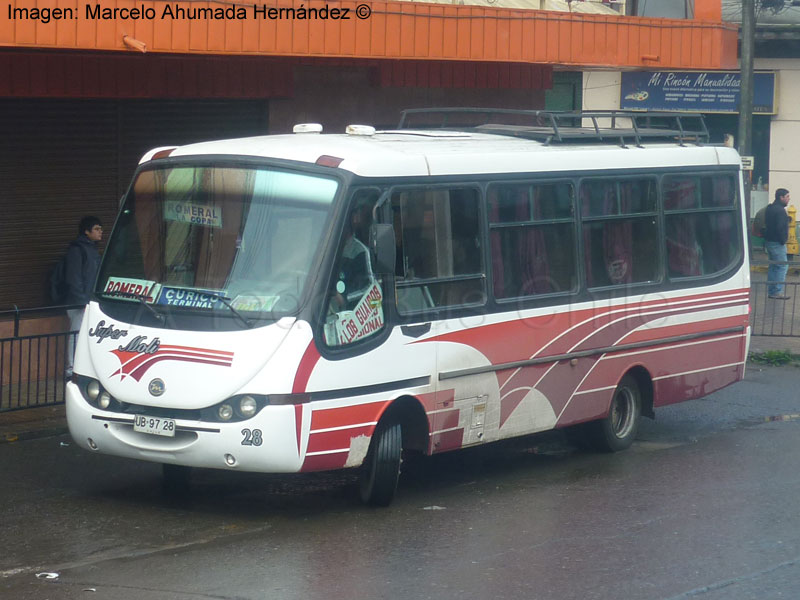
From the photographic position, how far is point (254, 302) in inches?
324

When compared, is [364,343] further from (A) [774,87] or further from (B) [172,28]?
(A) [774,87]

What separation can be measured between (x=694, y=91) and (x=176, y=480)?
24672mm

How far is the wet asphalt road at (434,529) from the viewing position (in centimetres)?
696

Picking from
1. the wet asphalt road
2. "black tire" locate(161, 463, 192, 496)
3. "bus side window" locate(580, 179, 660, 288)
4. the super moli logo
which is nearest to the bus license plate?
the super moli logo

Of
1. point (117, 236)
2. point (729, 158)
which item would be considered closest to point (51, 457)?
point (117, 236)

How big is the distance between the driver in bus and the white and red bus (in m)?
0.01

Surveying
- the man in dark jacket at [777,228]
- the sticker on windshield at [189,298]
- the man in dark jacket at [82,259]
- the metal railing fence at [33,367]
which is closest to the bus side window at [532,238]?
the sticker on windshield at [189,298]

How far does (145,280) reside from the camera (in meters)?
8.66

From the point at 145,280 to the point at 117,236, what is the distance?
0.57 metres

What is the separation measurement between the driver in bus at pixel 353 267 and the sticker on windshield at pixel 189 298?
28.9 inches

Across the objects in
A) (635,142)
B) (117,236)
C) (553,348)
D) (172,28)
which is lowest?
(553,348)

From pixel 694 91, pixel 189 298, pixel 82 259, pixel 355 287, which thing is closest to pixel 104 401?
pixel 189 298

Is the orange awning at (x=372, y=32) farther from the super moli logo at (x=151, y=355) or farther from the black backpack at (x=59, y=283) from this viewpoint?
the super moli logo at (x=151, y=355)

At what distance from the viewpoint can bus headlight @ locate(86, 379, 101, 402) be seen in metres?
8.47
